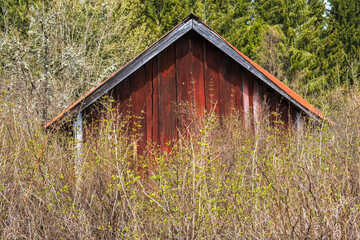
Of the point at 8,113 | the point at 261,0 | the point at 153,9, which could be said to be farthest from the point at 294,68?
the point at 8,113

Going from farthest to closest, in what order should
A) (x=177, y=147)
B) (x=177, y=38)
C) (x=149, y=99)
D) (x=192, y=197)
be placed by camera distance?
(x=149, y=99)
(x=177, y=38)
(x=177, y=147)
(x=192, y=197)

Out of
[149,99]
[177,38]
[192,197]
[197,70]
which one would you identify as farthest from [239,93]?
[192,197]

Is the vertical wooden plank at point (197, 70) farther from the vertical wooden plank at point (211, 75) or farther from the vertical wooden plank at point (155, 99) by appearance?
the vertical wooden plank at point (155, 99)

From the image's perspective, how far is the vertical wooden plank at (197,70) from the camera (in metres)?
7.61

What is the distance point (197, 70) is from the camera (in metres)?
7.67

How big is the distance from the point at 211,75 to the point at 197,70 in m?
0.30

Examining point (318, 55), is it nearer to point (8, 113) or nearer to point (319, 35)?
point (319, 35)

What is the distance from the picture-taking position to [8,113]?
5605mm

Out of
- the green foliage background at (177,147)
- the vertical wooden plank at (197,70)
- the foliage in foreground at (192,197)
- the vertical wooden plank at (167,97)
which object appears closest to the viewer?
the foliage in foreground at (192,197)

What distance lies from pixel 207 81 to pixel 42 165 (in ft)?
13.1

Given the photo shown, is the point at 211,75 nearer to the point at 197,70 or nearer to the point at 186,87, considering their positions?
the point at 197,70

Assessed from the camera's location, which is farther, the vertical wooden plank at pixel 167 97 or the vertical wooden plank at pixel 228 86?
the vertical wooden plank at pixel 228 86

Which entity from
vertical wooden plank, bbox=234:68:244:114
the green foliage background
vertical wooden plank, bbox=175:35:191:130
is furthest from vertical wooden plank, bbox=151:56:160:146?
vertical wooden plank, bbox=234:68:244:114

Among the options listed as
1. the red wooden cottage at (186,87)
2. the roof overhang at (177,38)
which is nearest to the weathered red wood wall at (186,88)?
the red wooden cottage at (186,87)
